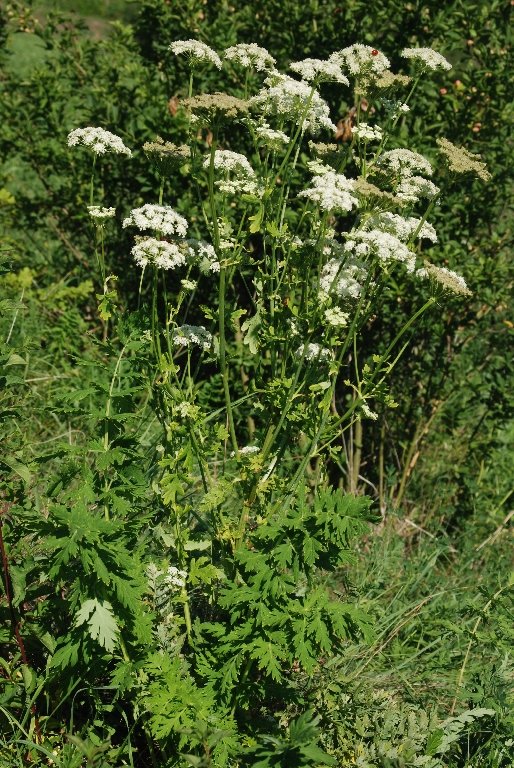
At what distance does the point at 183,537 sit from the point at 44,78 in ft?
12.6

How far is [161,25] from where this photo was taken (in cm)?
532

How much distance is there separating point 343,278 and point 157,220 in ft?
2.39

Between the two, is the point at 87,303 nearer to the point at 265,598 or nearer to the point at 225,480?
the point at 225,480

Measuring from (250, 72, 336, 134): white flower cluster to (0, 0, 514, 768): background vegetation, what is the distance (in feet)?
3.77

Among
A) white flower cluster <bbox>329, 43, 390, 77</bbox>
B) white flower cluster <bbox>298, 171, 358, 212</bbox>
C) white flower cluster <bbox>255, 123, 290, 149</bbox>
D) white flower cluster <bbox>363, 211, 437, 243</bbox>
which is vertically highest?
white flower cluster <bbox>329, 43, 390, 77</bbox>

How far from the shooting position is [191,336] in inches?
128

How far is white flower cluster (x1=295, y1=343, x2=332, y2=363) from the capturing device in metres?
3.13

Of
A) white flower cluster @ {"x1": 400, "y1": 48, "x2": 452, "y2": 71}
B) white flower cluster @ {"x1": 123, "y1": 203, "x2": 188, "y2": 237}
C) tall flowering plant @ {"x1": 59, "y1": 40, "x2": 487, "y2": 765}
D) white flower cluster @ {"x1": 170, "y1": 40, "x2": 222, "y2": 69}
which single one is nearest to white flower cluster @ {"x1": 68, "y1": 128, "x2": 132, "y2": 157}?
tall flowering plant @ {"x1": 59, "y1": 40, "x2": 487, "y2": 765}

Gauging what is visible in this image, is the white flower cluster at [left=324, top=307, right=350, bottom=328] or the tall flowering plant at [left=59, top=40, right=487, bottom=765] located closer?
the tall flowering plant at [left=59, top=40, right=487, bottom=765]

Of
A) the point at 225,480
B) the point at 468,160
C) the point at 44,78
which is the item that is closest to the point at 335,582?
the point at 225,480

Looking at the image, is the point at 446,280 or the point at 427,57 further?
the point at 427,57

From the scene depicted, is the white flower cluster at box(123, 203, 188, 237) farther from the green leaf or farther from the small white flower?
the green leaf

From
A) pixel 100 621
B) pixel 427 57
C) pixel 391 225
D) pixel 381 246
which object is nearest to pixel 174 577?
pixel 100 621

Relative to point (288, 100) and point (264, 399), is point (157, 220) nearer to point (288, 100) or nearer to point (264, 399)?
point (288, 100)
